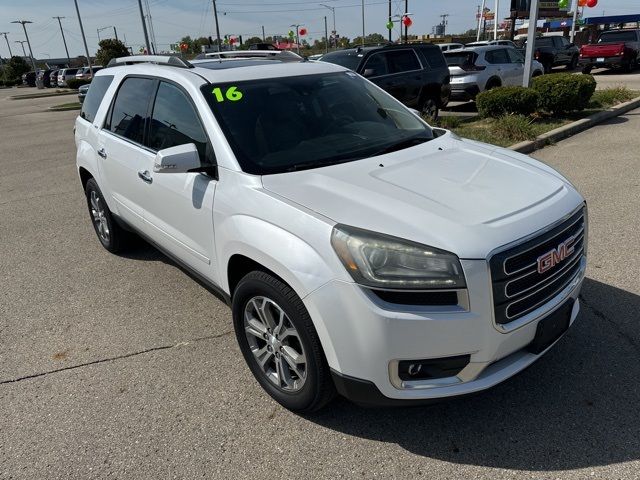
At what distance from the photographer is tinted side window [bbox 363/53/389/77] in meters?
10.4

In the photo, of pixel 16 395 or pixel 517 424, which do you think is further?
pixel 16 395

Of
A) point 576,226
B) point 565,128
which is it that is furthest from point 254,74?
point 565,128

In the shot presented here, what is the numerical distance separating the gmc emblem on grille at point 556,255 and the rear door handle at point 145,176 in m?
2.59

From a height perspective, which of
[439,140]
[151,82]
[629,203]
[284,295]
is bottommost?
[629,203]

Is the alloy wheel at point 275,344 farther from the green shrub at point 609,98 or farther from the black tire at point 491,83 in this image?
the black tire at point 491,83

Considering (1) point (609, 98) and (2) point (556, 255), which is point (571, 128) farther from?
(2) point (556, 255)

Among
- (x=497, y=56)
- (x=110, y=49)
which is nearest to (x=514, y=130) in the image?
(x=497, y=56)

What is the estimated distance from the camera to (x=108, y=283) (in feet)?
14.9

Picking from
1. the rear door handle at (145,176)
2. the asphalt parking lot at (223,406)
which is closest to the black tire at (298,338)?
the asphalt parking lot at (223,406)

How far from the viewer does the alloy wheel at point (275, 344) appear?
102 inches

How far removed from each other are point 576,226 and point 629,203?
3654 millimetres

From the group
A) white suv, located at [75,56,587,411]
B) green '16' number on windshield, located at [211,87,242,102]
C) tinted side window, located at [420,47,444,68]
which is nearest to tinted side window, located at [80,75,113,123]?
white suv, located at [75,56,587,411]

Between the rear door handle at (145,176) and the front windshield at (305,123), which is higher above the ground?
the front windshield at (305,123)

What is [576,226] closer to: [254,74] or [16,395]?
[254,74]
